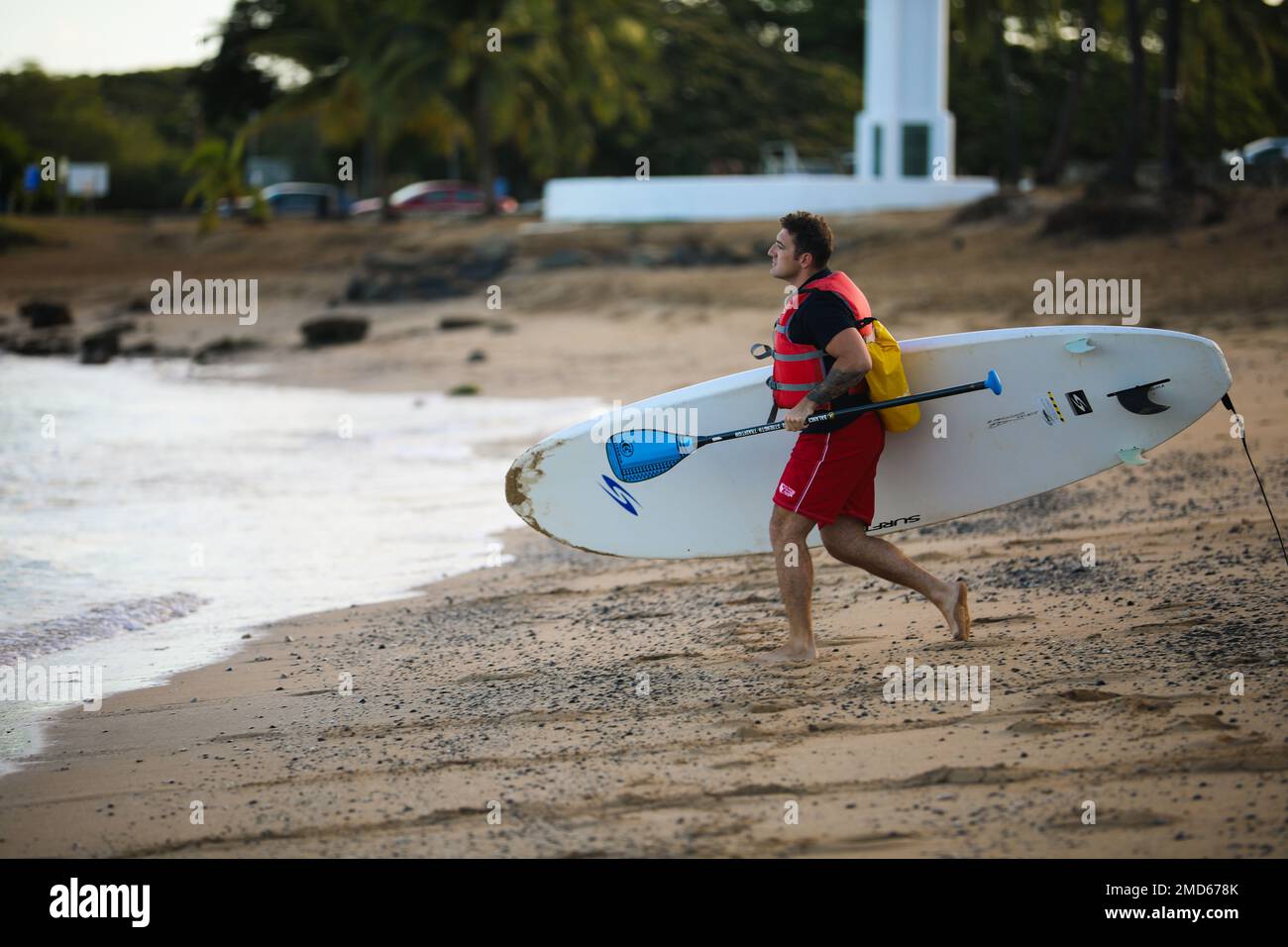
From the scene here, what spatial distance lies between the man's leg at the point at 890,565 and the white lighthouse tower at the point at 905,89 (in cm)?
1846

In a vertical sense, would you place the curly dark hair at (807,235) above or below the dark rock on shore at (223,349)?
below

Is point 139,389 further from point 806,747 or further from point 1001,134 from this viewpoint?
point 1001,134

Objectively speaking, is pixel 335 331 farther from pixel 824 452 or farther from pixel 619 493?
pixel 824 452

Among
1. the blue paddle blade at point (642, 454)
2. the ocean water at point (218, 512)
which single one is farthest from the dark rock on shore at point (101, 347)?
the blue paddle blade at point (642, 454)

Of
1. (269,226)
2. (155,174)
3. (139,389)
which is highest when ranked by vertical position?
(155,174)

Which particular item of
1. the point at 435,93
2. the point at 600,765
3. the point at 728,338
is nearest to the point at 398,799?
the point at 600,765

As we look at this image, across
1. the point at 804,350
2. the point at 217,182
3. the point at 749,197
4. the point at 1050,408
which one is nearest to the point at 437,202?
the point at 217,182

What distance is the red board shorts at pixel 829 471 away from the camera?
419 cm

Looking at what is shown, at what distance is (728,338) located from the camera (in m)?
14.2

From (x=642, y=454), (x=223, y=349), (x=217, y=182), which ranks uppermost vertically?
(x=217, y=182)

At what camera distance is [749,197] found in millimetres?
22031

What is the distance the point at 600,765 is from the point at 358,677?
1355mm

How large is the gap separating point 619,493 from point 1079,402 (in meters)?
1.73

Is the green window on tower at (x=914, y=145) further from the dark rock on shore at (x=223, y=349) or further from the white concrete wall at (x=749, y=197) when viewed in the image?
the dark rock on shore at (x=223, y=349)
